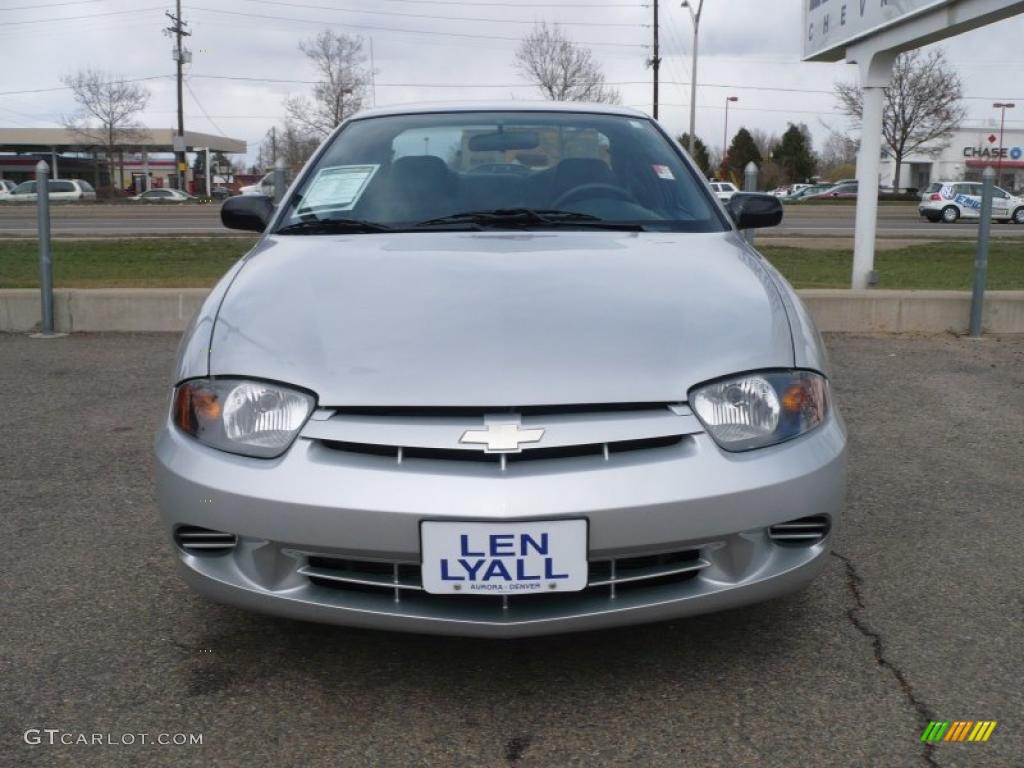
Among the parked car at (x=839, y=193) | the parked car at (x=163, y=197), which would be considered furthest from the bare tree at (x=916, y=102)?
the parked car at (x=163, y=197)

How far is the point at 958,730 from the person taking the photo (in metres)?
2.20

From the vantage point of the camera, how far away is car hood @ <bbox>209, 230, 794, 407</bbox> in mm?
2201

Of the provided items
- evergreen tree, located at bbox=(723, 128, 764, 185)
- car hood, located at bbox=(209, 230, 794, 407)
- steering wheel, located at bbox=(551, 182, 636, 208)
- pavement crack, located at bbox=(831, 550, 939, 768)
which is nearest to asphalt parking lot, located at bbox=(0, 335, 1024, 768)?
pavement crack, located at bbox=(831, 550, 939, 768)

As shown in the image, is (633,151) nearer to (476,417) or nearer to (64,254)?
(476,417)

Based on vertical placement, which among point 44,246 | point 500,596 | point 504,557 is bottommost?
point 500,596

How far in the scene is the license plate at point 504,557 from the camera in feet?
6.70

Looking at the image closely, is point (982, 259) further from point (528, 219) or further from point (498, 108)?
point (528, 219)

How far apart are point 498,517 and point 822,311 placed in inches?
234

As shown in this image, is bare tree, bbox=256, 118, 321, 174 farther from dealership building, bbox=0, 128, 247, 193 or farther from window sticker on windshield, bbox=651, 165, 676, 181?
window sticker on windshield, bbox=651, 165, 676, 181

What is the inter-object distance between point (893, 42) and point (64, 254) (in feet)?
31.2

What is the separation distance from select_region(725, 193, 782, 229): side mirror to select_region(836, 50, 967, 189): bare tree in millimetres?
45192

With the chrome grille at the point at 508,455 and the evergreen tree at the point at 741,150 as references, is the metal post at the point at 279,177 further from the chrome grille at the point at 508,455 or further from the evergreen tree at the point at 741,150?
the evergreen tree at the point at 741,150

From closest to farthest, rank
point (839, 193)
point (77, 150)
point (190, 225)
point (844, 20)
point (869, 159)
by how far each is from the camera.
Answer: point (869, 159) → point (844, 20) → point (190, 225) → point (839, 193) → point (77, 150)

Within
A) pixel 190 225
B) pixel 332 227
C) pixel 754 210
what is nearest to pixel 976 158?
pixel 190 225
